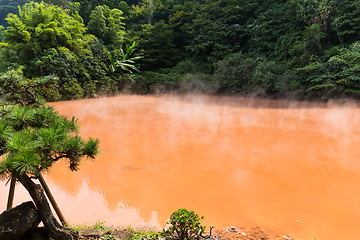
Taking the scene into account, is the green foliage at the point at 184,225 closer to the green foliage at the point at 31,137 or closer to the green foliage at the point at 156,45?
the green foliage at the point at 31,137

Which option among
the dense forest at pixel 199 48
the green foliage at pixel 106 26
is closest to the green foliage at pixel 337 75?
the dense forest at pixel 199 48

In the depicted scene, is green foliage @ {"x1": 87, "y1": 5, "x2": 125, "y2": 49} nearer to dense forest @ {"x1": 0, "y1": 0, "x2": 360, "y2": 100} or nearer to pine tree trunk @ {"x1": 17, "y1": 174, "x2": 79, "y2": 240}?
dense forest @ {"x1": 0, "y1": 0, "x2": 360, "y2": 100}

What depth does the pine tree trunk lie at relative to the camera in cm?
170

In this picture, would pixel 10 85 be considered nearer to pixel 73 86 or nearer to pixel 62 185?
pixel 62 185

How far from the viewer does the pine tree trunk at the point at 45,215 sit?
1.70 metres

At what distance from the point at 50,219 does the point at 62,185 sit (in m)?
1.65

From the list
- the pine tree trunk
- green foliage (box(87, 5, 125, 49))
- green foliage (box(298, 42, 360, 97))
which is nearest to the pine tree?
the pine tree trunk

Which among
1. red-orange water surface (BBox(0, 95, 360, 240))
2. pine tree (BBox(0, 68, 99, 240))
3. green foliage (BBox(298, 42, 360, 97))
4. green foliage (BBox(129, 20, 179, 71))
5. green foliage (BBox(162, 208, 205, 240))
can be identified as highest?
green foliage (BBox(129, 20, 179, 71))

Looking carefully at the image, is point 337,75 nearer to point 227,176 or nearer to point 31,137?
point 227,176

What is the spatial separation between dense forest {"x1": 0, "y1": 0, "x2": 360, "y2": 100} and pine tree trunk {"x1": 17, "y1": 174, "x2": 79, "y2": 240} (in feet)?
19.7

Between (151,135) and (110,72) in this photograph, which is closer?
(151,135)

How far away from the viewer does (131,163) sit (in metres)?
3.93

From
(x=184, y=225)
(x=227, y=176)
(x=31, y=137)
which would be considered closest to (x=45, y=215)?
(x=31, y=137)

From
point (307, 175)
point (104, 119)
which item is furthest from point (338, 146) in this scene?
point (104, 119)
